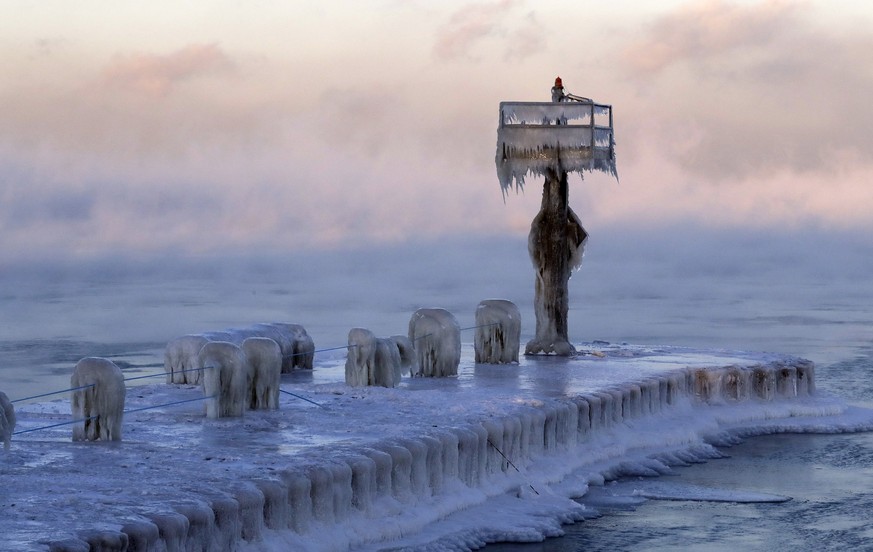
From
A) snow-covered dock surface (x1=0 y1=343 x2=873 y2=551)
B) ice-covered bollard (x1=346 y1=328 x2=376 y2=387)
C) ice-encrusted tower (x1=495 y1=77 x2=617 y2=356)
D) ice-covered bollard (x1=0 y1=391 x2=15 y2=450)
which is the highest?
ice-encrusted tower (x1=495 y1=77 x2=617 y2=356)

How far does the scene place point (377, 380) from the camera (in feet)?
58.7


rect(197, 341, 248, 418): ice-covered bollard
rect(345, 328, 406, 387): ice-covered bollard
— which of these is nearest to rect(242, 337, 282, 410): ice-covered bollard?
rect(197, 341, 248, 418): ice-covered bollard

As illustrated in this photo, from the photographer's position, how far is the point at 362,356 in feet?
58.3

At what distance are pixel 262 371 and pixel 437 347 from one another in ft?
16.2

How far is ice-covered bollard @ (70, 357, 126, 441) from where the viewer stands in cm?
1270

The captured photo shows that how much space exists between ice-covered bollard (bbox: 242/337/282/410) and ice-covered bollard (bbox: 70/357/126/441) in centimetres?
230

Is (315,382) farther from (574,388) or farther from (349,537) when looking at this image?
(349,537)

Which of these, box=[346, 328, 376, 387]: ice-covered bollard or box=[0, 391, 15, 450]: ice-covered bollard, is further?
box=[346, 328, 376, 387]: ice-covered bollard

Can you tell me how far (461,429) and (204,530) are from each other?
439 centimetres

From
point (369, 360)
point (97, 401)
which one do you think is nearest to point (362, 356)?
point (369, 360)

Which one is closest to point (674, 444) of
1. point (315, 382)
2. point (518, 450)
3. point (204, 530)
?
point (518, 450)

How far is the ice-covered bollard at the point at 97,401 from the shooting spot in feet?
41.7

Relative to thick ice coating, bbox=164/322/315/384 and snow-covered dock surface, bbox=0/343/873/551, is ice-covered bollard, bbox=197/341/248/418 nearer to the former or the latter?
snow-covered dock surface, bbox=0/343/873/551

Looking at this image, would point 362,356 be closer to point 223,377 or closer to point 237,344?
point 237,344
